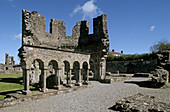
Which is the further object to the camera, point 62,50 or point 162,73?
point 162,73

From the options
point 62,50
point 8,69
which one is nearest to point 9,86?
point 62,50

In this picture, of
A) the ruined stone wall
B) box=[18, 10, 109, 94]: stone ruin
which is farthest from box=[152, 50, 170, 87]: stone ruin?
the ruined stone wall

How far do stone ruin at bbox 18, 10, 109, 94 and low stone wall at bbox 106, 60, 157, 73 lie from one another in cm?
1350

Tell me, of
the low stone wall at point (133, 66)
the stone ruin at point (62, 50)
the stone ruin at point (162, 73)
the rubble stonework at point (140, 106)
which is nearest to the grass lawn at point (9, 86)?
the stone ruin at point (62, 50)

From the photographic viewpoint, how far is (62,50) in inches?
434

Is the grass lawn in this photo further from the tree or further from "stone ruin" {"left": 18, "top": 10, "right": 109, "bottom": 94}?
the tree

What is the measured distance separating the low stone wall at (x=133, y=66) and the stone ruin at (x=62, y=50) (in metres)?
13.5

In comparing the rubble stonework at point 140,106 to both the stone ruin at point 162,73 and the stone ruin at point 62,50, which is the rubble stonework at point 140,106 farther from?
the stone ruin at point 162,73

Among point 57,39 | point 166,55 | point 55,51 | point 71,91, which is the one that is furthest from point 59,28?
point 166,55

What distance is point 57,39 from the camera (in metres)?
20.5

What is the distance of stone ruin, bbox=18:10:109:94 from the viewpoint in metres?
10.7

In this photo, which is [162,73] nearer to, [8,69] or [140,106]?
[140,106]

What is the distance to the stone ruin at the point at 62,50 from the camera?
35.1 ft

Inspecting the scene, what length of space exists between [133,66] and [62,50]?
76.1 ft
